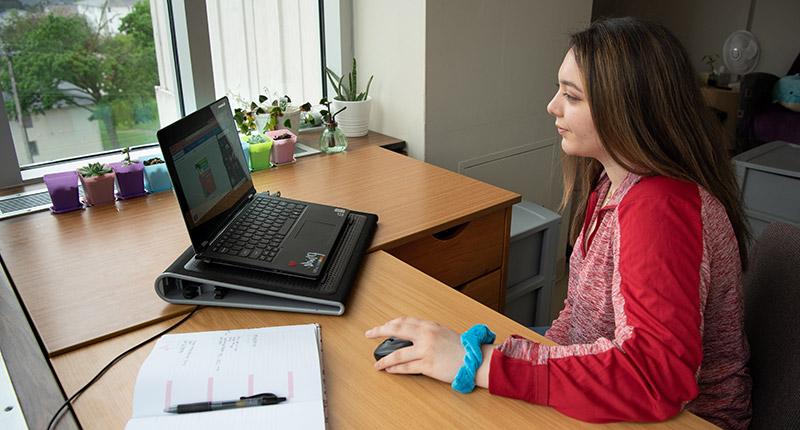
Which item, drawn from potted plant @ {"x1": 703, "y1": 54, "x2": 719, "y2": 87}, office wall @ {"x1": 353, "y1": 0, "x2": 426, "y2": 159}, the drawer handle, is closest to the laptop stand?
the drawer handle

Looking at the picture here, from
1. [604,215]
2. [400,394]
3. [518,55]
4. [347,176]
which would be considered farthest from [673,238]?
[518,55]

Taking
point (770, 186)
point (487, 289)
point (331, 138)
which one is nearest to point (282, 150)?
point (331, 138)

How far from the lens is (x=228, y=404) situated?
2.69 feet

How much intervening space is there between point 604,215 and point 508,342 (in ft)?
0.98

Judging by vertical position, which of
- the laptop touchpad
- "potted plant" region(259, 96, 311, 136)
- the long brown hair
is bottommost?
the laptop touchpad

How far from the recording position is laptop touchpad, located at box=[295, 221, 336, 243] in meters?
1.25

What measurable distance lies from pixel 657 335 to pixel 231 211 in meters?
0.84

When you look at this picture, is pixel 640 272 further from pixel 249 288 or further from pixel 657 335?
pixel 249 288

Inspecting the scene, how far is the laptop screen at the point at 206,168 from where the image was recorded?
1.08m

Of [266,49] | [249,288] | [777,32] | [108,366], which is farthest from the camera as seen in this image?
[777,32]

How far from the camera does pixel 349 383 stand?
2.92ft

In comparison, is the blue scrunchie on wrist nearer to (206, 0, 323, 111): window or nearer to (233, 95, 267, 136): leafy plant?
(233, 95, 267, 136): leafy plant

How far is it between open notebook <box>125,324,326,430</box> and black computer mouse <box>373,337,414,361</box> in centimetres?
9

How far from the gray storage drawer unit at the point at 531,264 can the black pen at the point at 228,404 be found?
4.07ft
